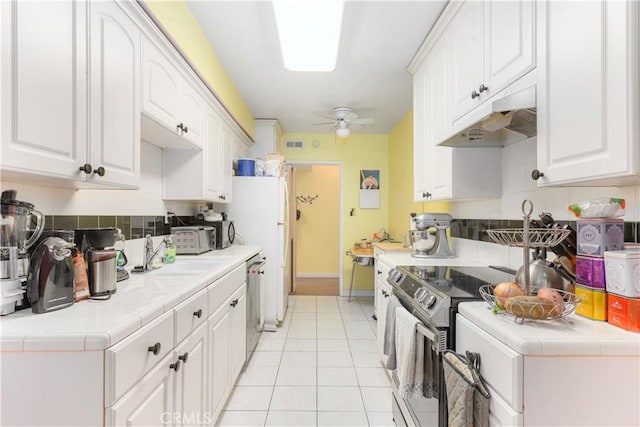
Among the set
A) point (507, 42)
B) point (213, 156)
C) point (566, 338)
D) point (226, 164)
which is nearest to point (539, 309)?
point (566, 338)

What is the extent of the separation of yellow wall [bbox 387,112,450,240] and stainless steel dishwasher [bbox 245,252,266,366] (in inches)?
76.5

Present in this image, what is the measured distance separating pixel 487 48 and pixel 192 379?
84.9 inches

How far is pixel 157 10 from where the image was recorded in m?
1.70

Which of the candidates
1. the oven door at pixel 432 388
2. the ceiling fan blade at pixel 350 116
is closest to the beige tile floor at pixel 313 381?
the oven door at pixel 432 388

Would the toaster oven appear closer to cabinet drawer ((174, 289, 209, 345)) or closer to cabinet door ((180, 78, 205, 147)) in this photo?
cabinet door ((180, 78, 205, 147))

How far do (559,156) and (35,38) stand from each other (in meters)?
1.76

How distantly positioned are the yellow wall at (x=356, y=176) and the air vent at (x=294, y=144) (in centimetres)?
6

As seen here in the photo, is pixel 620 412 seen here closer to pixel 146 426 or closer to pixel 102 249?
pixel 146 426

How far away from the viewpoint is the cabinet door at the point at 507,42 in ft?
4.34

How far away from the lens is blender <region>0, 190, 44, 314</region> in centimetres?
102

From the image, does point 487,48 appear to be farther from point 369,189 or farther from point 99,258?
point 369,189

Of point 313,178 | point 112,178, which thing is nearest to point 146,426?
point 112,178

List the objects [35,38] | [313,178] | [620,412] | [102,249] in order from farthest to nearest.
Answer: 1. [313,178]
2. [102,249]
3. [35,38]
4. [620,412]

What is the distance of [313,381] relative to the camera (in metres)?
2.39
